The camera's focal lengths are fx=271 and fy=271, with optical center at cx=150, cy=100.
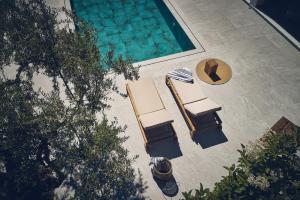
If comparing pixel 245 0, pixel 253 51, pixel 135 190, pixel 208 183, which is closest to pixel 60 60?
pixel 135 190

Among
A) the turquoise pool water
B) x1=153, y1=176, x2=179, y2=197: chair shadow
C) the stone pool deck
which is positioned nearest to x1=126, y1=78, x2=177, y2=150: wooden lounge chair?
the stone pool deck

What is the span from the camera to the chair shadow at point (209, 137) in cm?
1187

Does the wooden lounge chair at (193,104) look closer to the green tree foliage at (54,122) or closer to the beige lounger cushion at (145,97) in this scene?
the beige lounger cushion at (145,97)

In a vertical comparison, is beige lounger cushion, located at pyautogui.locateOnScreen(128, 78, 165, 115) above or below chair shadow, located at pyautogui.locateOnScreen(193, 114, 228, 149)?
above

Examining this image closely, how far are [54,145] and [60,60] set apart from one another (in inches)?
112

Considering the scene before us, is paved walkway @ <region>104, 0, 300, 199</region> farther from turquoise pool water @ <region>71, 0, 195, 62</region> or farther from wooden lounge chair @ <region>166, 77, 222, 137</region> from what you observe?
turquoise pool water @ <region>71, 0, 195, 62</region>

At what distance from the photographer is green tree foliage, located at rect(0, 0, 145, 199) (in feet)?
23.4

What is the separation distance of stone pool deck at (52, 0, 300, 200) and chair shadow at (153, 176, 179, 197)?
15 cm

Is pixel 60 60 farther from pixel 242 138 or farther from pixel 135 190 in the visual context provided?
pixel 242 138

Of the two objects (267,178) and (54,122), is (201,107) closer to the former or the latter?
(267,178)

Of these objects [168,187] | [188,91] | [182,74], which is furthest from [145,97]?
[168,187]

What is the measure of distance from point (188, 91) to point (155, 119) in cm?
238

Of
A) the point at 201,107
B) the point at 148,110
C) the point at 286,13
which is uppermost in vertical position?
the point at 286,13

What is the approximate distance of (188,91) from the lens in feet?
41.2
